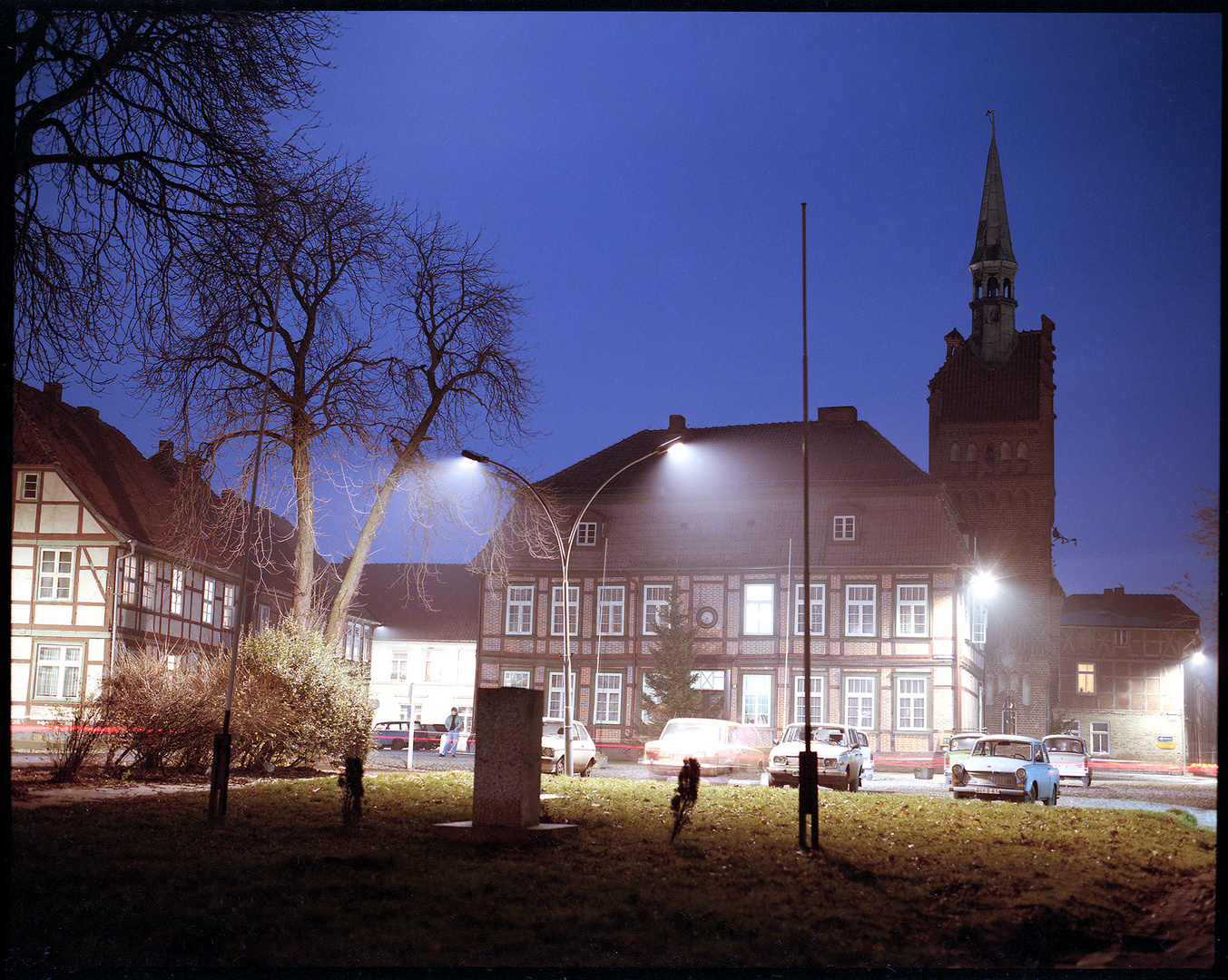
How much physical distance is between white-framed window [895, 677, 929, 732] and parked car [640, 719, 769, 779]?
416 inches

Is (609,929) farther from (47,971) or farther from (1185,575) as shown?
(1185,575)

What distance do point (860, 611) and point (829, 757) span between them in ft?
51.7

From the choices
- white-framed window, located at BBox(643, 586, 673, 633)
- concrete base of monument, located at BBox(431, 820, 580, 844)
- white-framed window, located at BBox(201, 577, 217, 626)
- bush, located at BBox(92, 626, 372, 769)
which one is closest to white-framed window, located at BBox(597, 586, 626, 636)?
white-framed window, located at BBox(643, 586, 673, 633)

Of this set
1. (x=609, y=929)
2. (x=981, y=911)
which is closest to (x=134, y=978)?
(x=609, y=929)

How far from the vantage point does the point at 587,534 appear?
4272 cm

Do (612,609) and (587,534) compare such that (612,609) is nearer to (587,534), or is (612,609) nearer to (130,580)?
(587,534)

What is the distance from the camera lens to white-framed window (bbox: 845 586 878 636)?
3909cm

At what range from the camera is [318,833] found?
12289 millimetres

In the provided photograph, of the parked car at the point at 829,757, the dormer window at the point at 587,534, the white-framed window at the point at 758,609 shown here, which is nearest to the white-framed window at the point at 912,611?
the white-framed window at the point at 758,609

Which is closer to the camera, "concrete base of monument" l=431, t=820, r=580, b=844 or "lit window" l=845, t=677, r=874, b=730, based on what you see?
"concrete base of monument" l=431, t=820, r=580, b=844

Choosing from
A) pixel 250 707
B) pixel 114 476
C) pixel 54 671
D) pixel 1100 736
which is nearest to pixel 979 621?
pixel 114 476

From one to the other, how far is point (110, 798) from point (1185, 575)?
51.5 feet

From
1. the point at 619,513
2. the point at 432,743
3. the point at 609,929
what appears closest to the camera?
the point at 609,929

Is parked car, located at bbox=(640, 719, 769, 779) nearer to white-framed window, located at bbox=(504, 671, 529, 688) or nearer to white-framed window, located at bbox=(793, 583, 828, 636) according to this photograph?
white-framed window, located at bbox=(793, 583, 828, 636)
